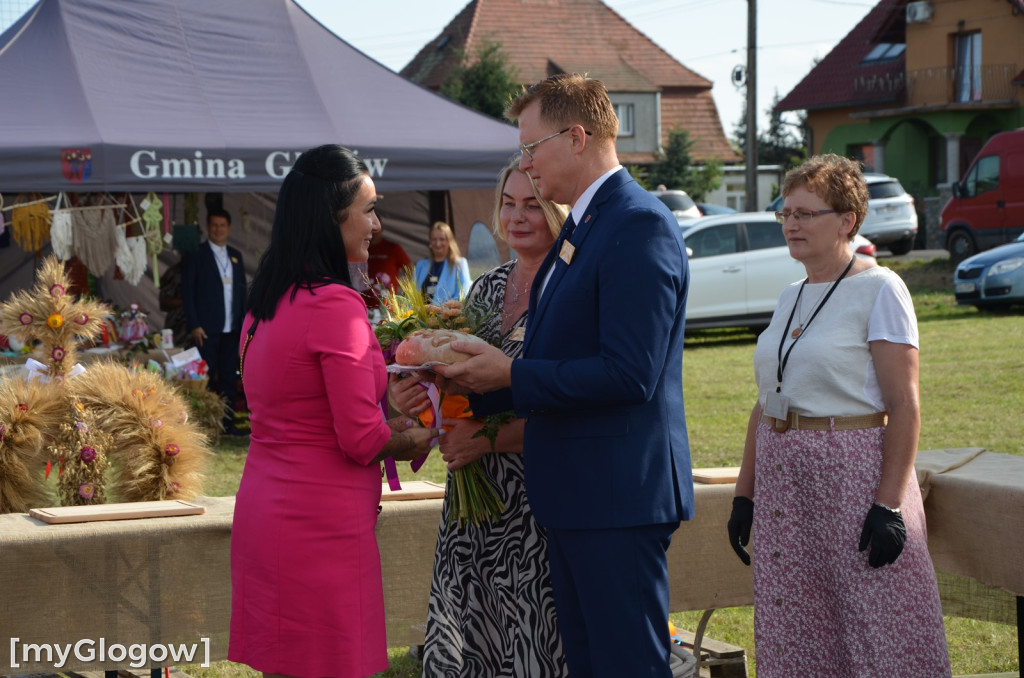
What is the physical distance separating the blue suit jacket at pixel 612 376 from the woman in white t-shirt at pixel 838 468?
66 centimetres

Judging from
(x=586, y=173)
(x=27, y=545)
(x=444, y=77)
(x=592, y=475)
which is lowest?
(x=27, y=545)

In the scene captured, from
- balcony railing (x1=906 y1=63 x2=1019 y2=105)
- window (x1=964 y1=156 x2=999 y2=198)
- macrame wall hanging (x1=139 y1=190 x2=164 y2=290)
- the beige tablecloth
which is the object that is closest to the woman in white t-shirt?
the beige tablecloth

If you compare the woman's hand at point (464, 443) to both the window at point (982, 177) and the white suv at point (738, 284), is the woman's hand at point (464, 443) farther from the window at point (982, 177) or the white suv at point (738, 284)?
the window at point (982, 177)

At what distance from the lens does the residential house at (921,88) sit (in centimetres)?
3234

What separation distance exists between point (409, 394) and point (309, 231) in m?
0.54

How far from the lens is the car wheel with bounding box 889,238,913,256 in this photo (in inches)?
949

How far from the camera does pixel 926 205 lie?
30.9 metres

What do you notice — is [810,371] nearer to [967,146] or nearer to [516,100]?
[516,100]

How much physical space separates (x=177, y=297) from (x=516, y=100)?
8200 millimetres

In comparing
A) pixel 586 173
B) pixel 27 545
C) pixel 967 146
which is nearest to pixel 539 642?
pixel 586 173

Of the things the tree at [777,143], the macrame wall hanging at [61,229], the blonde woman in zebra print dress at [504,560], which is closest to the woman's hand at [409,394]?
the blonde woman in zebra print dress at [504,560]

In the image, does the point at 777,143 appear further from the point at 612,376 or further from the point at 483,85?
the point at 612,376

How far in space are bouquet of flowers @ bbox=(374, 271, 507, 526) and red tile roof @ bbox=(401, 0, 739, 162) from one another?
39.0 meters

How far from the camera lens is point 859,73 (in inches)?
1430
